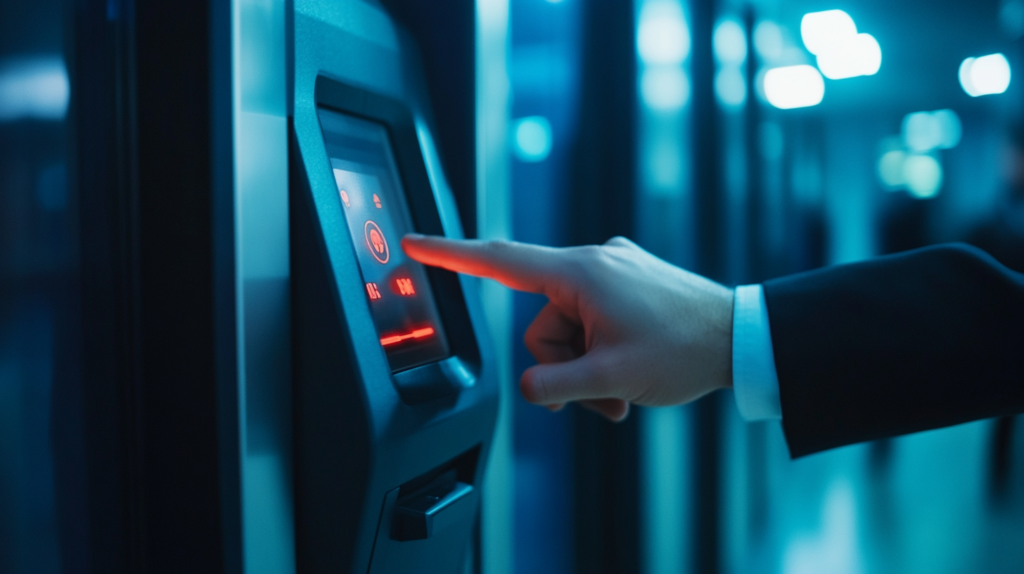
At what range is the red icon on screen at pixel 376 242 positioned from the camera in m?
0.75

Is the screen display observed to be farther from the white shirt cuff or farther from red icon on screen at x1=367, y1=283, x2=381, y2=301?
the white shirt cuff

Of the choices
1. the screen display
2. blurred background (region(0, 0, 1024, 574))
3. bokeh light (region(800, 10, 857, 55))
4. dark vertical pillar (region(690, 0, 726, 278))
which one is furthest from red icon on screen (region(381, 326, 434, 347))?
Answer: bokeh light (region(800, 10, 857, 55))

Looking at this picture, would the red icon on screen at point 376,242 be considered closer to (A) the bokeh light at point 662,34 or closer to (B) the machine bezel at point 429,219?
(B) the machine bezel at point 429,219

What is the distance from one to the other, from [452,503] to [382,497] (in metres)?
0.12

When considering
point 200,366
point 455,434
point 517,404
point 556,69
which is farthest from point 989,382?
point 556,69

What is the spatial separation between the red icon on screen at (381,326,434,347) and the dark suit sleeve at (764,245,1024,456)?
0.47 metres

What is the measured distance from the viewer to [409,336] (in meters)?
0.78

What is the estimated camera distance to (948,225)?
182 centimetres

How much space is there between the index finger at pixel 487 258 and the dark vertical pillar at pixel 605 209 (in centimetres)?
91

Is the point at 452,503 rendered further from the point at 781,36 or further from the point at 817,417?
the point at 781,36

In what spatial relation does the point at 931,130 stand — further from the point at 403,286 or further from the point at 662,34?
the point at 403,286

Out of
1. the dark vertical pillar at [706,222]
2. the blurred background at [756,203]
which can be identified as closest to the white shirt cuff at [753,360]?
the blurred background at [756,203]

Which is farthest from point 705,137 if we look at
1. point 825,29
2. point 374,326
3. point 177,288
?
point 177,288

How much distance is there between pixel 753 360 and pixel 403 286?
1.59 ft
